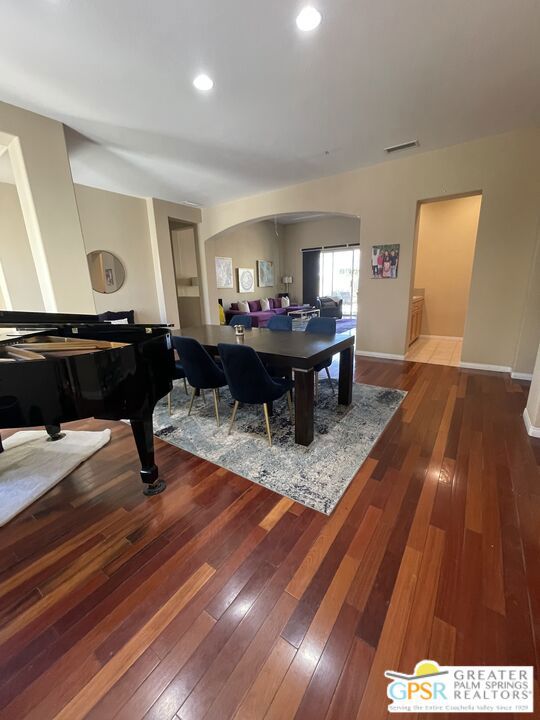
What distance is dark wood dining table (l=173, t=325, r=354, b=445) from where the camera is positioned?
7.30ft

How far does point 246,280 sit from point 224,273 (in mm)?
1028

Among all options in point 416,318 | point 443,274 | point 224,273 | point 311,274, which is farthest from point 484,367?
point 311,274

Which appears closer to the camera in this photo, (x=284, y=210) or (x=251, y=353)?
(x=251, y=353)

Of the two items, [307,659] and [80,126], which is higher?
[80,126]

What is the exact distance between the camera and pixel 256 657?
104 cm

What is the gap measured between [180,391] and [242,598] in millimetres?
2750

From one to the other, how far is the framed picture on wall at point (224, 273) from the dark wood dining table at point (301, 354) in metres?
4.93

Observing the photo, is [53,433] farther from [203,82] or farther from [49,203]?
[203,82]

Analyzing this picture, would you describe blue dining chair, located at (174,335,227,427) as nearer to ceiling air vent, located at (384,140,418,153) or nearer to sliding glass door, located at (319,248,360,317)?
ceiling air vent, located at (384,140,418,153)

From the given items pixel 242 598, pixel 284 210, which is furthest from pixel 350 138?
pixel 242 598

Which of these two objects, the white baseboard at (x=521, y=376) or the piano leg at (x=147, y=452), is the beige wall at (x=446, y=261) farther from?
the piano leg at (x=147, y=452)

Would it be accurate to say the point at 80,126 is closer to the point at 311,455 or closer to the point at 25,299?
the point at 25,299

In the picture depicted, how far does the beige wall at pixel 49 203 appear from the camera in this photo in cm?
306

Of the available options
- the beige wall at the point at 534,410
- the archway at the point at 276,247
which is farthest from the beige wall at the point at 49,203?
the beige wall at the point at 534,410
